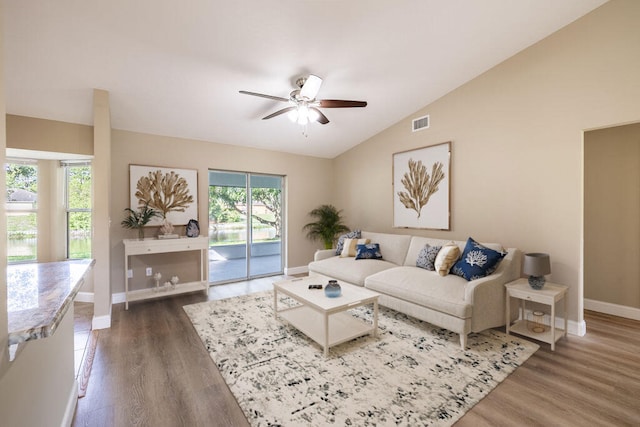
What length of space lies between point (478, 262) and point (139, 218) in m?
4.49

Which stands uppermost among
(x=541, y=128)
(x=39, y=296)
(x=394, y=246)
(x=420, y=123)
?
(x=420, y=123)

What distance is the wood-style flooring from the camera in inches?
73.9

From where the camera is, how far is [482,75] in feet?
12.4

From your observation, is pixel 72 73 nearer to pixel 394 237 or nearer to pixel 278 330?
pixel 278 330

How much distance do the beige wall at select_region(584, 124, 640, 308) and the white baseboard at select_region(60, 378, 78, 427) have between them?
5449 mm

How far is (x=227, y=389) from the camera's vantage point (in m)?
2.19

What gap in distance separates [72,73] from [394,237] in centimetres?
446

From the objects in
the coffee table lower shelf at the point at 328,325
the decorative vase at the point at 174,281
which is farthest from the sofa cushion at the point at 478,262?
the decorative vase at the point at 174,281

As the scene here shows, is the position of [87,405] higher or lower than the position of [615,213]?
lower

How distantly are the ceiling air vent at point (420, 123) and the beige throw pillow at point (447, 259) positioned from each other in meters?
2.00

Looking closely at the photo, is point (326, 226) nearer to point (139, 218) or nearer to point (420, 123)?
point (420, 123)

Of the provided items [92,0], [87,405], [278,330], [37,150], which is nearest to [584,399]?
[278,330]

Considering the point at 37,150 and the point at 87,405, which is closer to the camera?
the point at 87,405

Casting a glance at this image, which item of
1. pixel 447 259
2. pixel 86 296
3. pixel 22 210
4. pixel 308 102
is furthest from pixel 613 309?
pixel 22 210
